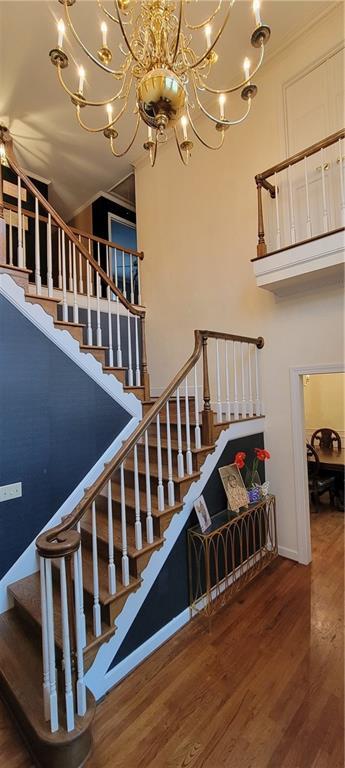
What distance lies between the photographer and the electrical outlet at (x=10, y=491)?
2296mm

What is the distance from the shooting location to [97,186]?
559 centimetres

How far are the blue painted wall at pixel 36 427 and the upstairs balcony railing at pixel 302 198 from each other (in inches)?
83.5

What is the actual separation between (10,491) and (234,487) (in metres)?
1.77

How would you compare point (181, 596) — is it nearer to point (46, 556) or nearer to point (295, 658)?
point (295, 658)

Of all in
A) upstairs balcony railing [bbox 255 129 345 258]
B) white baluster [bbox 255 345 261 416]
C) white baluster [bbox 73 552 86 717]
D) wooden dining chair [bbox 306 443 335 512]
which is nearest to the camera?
white baluster [bbox 73 552 86 717]

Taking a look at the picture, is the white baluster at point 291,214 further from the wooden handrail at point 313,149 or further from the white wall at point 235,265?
the white wall at point 235,265

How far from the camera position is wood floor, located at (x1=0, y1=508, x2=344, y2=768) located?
1521 mm

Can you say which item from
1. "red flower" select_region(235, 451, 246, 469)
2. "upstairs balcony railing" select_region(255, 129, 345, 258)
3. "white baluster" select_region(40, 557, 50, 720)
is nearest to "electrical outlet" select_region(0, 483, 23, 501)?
"white baluster" select_region(40, 557, 50, 720)

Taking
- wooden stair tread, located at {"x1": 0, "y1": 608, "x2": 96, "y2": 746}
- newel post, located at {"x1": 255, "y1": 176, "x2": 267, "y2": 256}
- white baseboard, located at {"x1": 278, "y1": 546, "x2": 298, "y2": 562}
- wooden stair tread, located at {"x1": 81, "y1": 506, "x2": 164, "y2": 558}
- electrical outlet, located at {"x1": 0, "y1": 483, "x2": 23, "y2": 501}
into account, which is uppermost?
newel post, located at {"x1": 255, "y1": 176, "x2": 267, "y2": 256}

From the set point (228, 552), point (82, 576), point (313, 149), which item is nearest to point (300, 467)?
point (228, 552)

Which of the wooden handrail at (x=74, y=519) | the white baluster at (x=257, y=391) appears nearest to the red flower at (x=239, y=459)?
the white baluster at (x=257, y=391)

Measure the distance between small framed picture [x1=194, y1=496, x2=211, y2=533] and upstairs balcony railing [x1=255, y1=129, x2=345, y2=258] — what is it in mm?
2215

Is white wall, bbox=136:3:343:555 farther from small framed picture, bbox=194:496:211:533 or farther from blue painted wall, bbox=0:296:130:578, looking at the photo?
blue painted wall, bbox=0:296:130:578

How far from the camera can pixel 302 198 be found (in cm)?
315
